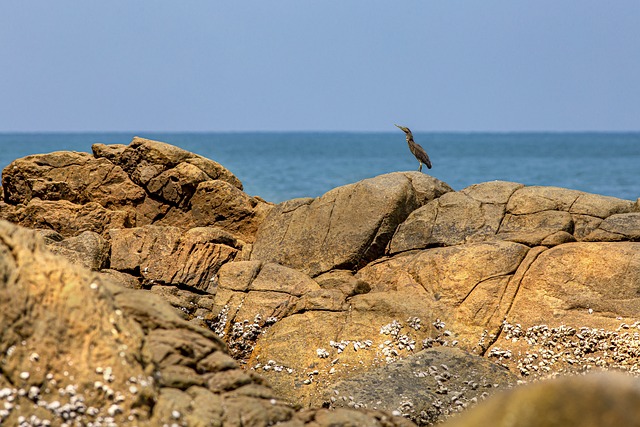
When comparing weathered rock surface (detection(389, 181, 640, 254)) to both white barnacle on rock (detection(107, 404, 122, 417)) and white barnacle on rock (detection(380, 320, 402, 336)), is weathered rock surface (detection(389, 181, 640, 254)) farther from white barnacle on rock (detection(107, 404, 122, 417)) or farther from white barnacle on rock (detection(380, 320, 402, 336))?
white barnacle on rock (detection(107, 404, 122, 417))

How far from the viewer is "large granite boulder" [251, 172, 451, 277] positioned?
18.3m

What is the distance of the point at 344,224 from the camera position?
18.6 m

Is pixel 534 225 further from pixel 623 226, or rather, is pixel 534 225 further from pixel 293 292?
pixel 293 292

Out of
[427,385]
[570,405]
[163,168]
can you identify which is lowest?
[427,385]

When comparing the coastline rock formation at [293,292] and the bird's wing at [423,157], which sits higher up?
the bird's wing at [423,157]

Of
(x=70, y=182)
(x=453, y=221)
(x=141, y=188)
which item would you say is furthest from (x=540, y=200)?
(x=70, y=182)

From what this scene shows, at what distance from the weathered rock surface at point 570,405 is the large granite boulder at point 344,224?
10.5 m

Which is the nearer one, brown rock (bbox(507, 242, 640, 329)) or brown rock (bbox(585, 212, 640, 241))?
brown rock (bbox(507, 242, 640, 329))

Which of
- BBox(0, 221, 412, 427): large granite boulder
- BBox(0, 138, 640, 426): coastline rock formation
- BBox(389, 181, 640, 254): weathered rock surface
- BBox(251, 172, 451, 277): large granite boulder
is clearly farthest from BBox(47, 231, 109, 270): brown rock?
BBox(0, 221, 412, 427): large granite boulder

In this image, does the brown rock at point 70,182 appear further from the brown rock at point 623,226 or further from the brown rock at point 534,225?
the brown rock at point 623,226

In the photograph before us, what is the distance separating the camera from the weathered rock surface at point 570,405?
7250 millimetres

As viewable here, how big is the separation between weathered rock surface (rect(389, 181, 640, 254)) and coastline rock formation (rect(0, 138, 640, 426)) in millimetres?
42

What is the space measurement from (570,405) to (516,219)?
1121 centimetres

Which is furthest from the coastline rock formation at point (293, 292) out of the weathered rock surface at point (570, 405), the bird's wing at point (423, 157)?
the weathered rock surface at point (570, 405)
